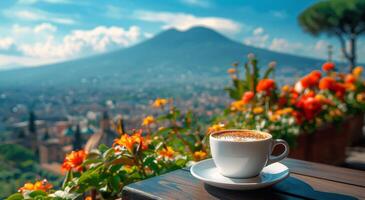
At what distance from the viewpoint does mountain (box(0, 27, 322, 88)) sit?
663 inches

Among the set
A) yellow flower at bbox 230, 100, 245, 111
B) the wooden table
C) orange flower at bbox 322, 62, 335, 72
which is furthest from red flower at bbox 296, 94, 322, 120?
the wooden table

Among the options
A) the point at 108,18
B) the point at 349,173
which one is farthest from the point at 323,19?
the point at 108,18

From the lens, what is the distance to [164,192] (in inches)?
25.0

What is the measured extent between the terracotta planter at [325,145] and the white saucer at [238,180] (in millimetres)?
1484

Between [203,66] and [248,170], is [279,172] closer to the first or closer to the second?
[248,170]

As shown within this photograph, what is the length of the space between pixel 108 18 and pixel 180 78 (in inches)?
1092

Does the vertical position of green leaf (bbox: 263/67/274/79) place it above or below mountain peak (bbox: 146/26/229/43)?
below

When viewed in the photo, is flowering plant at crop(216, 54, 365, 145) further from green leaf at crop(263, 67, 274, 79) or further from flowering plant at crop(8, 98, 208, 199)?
flowering plant at crop(8, 98, 208, 199)

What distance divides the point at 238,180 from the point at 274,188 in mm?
66

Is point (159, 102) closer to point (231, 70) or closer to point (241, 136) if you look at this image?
point (241, 136)

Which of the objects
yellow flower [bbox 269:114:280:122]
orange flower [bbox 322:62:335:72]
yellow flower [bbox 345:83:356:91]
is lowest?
yellow flower [bbox 269:114:280:122]

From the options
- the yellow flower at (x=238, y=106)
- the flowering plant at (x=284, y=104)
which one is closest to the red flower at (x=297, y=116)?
the flowering plant at (x=284, y=104)

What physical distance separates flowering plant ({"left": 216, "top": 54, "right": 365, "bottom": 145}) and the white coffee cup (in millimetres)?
1104

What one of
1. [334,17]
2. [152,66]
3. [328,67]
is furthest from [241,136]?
[152,66]
